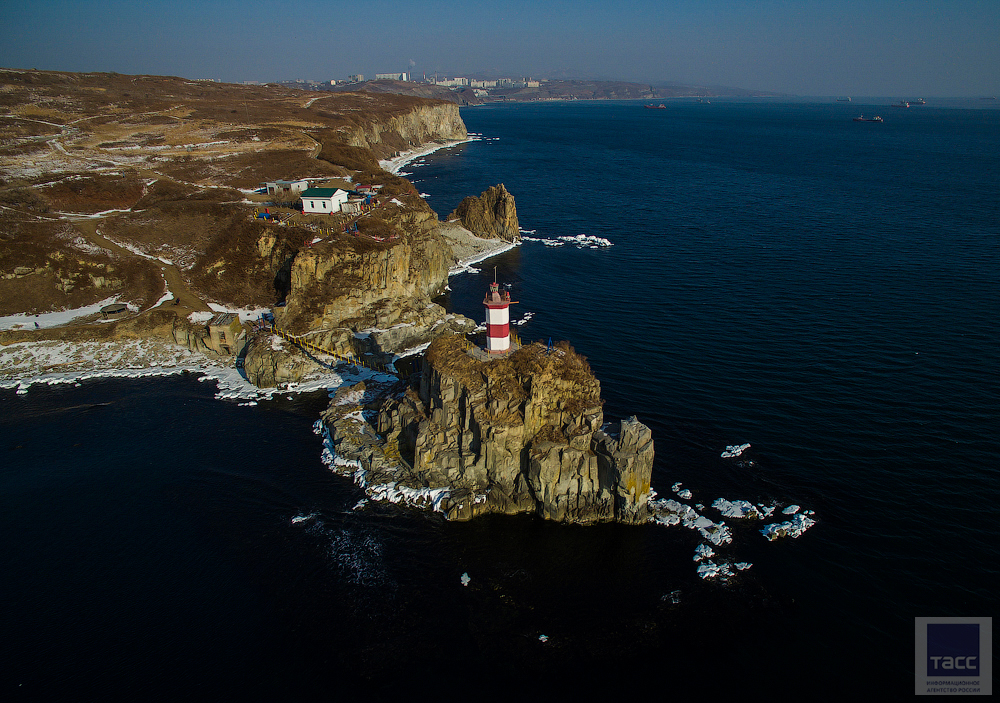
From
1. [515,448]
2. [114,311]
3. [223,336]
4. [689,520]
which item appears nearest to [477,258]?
[223,336]

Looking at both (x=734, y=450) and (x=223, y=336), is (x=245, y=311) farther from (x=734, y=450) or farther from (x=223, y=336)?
(x=734, y=450)

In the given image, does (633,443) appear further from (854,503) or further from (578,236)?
(578,236)

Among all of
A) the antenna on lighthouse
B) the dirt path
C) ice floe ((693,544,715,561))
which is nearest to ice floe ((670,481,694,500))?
ice floe ((693,544,715,561))

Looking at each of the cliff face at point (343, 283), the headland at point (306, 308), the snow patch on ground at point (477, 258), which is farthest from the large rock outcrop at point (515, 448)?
the snow patch on ground at point (477, 258)

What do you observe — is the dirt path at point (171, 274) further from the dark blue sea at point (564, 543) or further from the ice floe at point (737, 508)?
the ice floe at point (737, 508)

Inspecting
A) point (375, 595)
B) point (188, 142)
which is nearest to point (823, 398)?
point (375, 595)

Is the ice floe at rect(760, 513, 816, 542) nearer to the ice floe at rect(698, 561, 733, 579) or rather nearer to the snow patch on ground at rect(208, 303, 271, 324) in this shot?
the ice floe at rect(698, 561, 733, 579)
